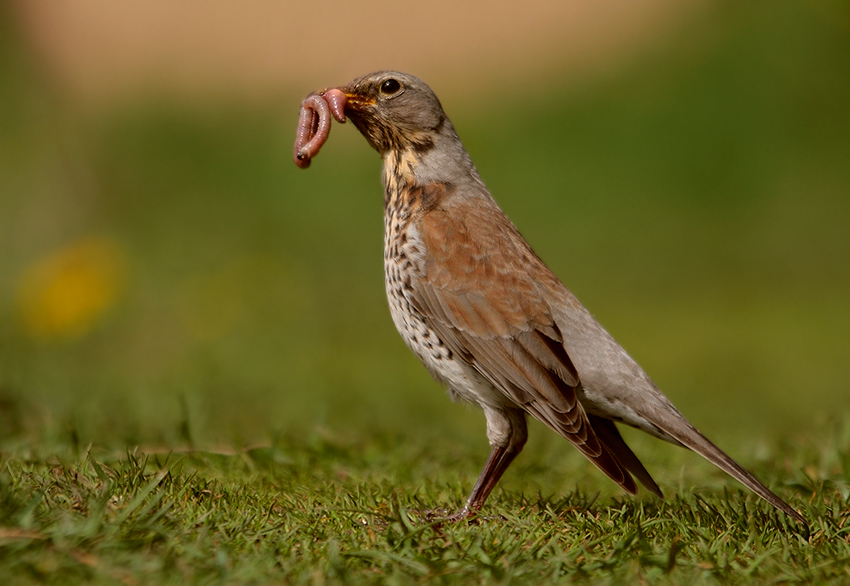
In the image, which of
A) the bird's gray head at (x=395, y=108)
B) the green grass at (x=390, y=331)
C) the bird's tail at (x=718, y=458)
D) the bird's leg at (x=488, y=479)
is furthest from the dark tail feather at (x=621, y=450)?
the bird's gray head at (x=395, y=108)

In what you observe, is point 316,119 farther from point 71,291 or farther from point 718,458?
point 71,291

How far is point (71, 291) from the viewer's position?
9.19 metres

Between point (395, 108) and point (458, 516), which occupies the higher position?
point (395, 108)

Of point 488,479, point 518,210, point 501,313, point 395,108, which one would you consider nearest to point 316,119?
point 395,108

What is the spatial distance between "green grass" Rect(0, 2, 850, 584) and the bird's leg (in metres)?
0.12

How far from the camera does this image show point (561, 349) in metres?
4.39

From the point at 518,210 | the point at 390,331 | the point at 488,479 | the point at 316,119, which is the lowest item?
the point at 390,331

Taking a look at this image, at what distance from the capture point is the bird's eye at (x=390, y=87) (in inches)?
199

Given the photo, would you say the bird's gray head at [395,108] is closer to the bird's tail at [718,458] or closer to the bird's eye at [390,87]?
the bird's eye at [390,87]

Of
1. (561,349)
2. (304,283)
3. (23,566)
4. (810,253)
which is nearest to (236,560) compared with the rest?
(23,566)

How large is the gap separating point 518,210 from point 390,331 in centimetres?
248

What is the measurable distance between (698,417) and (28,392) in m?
4.82

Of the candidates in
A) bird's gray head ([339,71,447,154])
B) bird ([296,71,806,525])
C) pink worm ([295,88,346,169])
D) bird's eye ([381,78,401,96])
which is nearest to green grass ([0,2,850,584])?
bird ([296,71,806,525])

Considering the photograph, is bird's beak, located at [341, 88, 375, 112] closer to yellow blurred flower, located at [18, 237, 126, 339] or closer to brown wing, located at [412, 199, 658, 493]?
brown wing, located at [412, 199, 658, 493]
